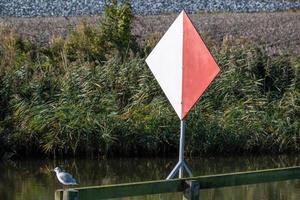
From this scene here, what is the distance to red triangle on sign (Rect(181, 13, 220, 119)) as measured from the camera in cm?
924

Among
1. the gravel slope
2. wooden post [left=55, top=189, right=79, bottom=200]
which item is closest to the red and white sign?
wooden post [left=55, top=189, right=79, bottom=200]

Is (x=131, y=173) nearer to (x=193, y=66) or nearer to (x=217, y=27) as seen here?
(x=193, y=66)

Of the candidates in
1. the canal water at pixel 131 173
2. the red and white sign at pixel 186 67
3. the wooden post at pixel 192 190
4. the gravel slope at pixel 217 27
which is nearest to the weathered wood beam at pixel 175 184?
the wooden post at pixel 192 190

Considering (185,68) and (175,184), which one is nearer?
(175,184)

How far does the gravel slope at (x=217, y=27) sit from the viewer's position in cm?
2527

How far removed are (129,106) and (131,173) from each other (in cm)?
257

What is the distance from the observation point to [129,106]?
19375 mm

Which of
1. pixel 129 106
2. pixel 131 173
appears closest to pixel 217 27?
pixel 129 106

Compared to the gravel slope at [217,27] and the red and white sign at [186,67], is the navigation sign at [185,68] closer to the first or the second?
the red and white sign at [186,67]

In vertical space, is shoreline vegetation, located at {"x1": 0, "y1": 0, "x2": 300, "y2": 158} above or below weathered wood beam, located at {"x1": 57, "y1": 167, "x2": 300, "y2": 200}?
above

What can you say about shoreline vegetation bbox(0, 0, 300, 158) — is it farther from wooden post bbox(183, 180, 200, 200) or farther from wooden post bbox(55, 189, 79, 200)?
wooden post bbox(55, 189, 79, 200)

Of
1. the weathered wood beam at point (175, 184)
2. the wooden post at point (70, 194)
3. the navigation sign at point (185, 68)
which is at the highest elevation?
the navigation sign at point (185, 68)

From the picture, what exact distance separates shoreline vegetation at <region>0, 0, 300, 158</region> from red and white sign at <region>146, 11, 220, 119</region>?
28.5ft

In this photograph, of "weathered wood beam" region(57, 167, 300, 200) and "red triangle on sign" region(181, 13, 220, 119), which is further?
"red triangle on sign" region(181, 13, 220, 119)
